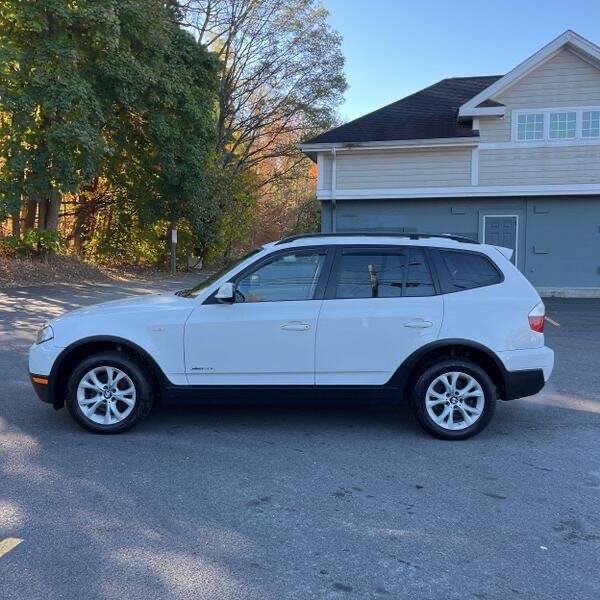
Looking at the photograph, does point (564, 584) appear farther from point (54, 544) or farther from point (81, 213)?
point (81, 213)

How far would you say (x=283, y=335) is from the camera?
5.10 m

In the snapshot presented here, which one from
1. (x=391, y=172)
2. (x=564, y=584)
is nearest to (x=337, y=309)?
(x=564, y=584)

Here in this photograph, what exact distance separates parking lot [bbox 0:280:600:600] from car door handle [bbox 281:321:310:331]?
0.97m

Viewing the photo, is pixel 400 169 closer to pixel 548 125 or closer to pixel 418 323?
pixel 548 125

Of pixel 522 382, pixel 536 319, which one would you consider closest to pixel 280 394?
pixel 522 382

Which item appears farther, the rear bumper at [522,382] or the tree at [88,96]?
the tree at [88,96]

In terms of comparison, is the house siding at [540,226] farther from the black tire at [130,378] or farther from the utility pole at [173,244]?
the black tire at [130,378]

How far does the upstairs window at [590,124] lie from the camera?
52.9 feet

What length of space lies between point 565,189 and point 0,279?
16.8 metres

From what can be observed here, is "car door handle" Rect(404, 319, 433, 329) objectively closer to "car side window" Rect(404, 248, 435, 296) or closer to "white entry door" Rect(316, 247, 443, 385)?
"white entry door" Rect(316, 247, 443, 385)

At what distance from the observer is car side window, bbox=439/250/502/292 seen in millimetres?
5258

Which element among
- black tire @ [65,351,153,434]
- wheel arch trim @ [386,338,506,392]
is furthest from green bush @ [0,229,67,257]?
wheel arch trim @ [386,338,506,392]

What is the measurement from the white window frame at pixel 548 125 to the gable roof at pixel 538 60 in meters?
0.81

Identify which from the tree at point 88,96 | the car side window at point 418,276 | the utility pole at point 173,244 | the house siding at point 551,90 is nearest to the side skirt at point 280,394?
the car side window at point 418,276
